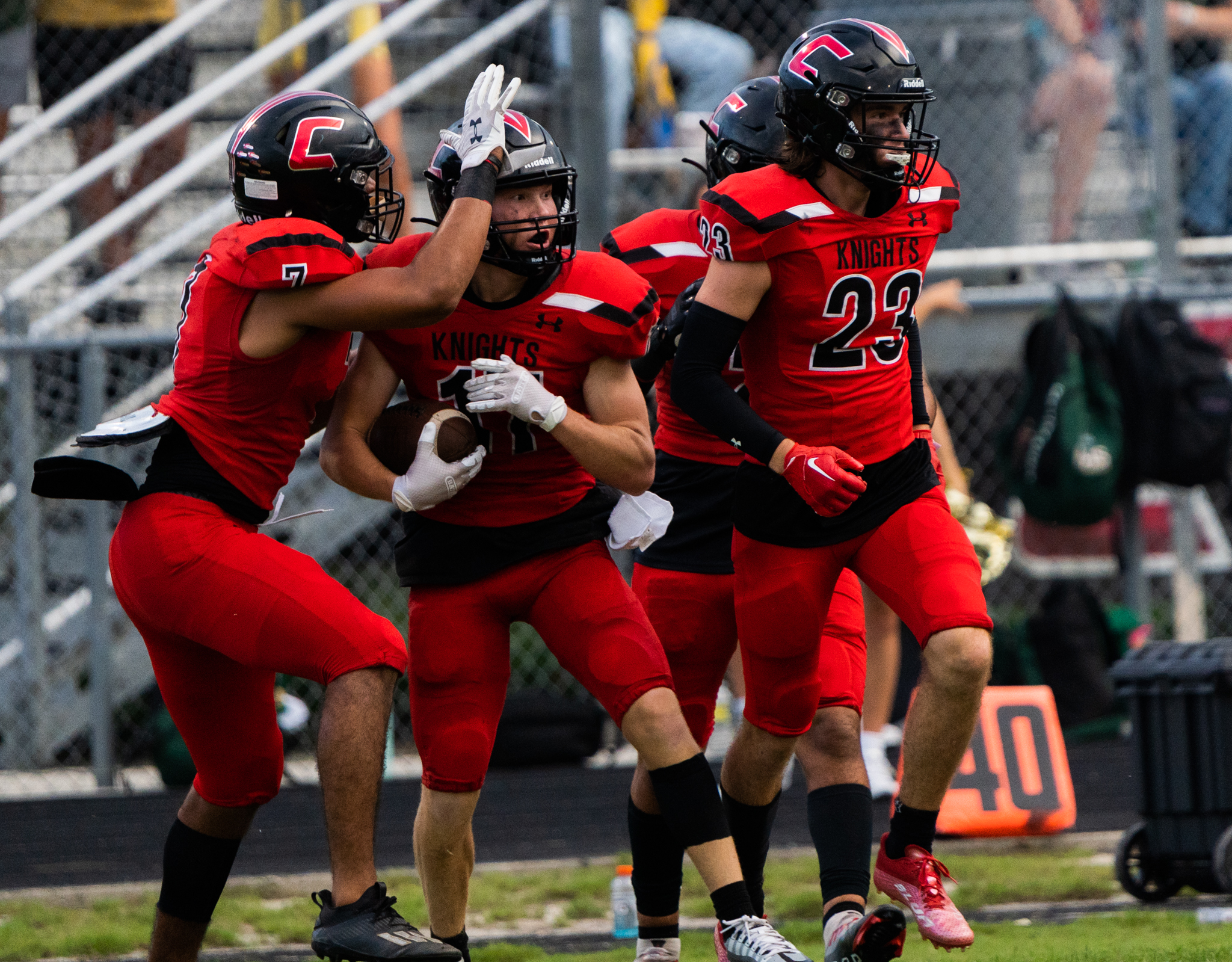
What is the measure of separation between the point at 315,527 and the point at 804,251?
4.54 metres

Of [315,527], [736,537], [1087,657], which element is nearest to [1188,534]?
[1087,657]

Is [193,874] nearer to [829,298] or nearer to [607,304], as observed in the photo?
[607,304]

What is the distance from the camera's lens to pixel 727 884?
400 centimetres

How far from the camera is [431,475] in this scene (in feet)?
13.3

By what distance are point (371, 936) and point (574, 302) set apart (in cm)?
152

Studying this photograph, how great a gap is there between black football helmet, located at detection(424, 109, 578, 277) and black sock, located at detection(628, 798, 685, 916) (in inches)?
57.6

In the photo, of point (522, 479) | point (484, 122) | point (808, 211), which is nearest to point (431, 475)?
point (522, 479)

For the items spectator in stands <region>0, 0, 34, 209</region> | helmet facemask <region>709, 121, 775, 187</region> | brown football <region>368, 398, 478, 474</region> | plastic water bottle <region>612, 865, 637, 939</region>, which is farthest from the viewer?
spectator in stands <region>0, 0, 34, 209</region>

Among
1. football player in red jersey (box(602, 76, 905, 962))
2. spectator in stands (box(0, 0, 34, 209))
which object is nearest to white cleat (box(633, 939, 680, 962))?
football player in red jersey (box(602, 76, 905, 962))

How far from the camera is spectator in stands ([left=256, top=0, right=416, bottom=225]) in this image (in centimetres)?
824

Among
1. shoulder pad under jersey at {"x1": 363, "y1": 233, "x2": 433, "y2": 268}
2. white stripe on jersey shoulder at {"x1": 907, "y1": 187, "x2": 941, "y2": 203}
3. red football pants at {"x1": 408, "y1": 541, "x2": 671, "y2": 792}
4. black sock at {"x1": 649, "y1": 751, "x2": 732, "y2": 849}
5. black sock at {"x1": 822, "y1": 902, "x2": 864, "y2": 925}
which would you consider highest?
shoulder pad under jersey at {"x1": 363, "y1": 233, "x2": 433, "y2": 268}

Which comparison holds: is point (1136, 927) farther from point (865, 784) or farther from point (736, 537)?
point (736, 537)

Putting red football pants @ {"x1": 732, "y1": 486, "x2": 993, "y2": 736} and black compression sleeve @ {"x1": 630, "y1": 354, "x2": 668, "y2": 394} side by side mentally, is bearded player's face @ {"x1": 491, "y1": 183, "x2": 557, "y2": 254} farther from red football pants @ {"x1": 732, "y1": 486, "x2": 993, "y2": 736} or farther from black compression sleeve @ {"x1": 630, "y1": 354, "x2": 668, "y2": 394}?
red football pants @ {"x1": 732, "y1": 486, "x2": 993, "y2": 736}

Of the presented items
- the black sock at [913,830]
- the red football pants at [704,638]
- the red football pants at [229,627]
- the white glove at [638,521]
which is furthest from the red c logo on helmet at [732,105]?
the black sock at [913,830]
